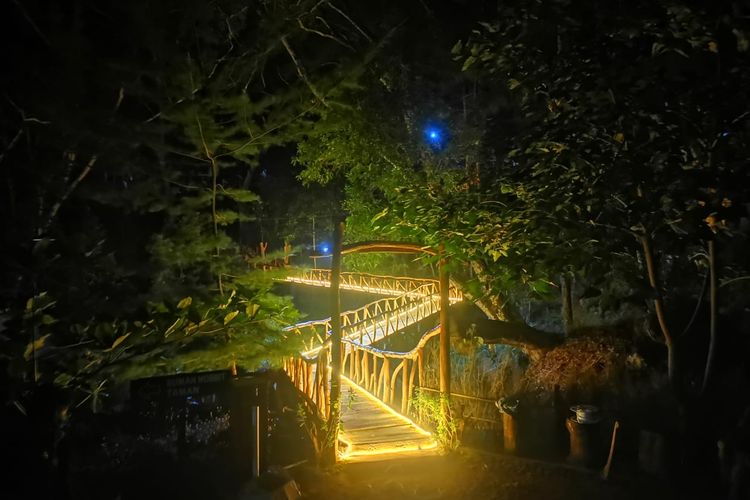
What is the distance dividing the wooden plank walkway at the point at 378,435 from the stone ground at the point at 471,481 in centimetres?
35

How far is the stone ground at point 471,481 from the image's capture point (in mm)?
4918

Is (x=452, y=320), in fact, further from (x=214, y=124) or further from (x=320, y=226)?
(x=320, y=226)

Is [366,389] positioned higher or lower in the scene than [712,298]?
lower

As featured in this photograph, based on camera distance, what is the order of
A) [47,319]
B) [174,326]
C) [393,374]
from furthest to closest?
[393,374] → [174,326] → [47,319]

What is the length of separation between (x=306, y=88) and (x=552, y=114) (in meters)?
2.36

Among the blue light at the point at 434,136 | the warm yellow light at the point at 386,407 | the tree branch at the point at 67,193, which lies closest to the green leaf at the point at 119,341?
the tree branch at the point at 67,193

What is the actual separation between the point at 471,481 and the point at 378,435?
192 cm

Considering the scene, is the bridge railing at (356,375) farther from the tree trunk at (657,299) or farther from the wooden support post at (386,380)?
the tree trunk at (657,299)

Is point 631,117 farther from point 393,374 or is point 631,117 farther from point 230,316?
point 393,374

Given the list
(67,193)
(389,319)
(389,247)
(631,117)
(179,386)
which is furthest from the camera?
(389,319)

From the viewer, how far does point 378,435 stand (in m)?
6.95

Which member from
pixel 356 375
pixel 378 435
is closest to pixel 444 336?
pixel 378 435

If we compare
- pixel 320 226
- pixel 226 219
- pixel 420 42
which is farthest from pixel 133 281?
pixel 320 226

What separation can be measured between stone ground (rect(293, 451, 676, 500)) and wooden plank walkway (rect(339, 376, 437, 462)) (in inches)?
14.0
